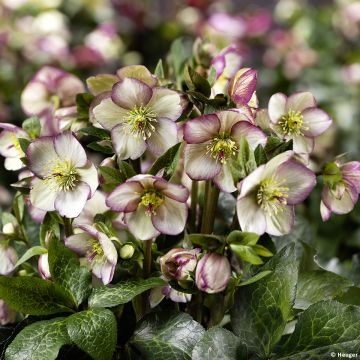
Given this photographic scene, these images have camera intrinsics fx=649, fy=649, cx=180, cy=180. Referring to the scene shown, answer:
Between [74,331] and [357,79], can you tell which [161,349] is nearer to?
[74,331]

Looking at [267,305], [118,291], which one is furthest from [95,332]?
[267,305]

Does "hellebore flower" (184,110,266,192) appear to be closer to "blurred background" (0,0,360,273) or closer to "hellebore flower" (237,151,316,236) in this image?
"hellebore flower" (237,151,316,236)

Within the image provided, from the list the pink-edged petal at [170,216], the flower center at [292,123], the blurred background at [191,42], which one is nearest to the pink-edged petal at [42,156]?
the pink-edged petal at [170,216]

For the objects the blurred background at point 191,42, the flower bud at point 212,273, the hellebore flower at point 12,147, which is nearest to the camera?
the flower bud at point 212,273

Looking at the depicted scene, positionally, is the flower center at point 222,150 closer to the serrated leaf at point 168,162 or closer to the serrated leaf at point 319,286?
the serrated leaf at point 168,162

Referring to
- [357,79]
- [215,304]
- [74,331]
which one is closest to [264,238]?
[215,304]

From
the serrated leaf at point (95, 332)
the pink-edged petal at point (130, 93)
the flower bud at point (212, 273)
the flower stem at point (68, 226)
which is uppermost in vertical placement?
the pink-edged petal at point (130, 93)
